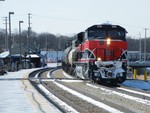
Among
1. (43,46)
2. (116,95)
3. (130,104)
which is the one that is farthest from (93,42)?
(43,46)

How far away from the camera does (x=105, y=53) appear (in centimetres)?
2744

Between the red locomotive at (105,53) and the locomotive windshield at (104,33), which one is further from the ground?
the locomotive windshield at (104,33)

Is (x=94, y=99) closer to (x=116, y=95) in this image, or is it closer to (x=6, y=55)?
(x=116, y=95)

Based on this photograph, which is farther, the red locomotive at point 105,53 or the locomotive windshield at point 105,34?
the locomotive windshield at point 105,34

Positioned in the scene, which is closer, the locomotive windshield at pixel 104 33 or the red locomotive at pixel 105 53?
the red locomotive at pixel 105 53

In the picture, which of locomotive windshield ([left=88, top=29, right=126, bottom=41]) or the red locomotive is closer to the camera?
the red locomotive

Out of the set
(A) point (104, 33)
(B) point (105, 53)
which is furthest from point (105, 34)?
(B) point (105, 53)

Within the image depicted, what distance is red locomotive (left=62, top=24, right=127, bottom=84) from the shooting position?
26281 millimetres

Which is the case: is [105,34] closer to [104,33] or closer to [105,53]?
[104,33]

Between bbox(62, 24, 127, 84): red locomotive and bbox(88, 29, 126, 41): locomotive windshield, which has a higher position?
bbox(88, 29, 126, 41): locomotive windshield

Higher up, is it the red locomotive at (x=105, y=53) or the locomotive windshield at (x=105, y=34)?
the locomotive windshield at (x=105, y=34)

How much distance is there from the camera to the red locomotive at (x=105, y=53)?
26.3m

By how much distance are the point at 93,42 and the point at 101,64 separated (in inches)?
68.6

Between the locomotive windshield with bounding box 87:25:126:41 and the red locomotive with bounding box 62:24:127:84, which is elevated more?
the locomotive windshield with bounding box 87:25:126:41
